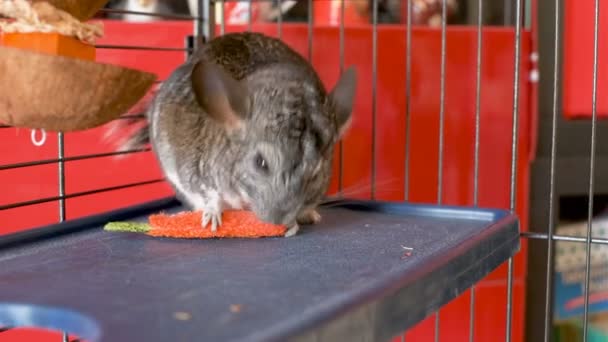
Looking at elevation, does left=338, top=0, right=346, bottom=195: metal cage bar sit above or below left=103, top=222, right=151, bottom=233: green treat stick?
above

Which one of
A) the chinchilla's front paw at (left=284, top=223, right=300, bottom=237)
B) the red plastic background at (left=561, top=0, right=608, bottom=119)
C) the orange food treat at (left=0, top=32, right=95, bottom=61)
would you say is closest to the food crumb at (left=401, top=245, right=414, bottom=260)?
the chinchilla's front paw at (left=284, top=223, right=300, bottom=237)

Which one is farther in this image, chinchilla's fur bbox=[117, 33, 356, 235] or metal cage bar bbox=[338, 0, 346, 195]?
metal cage bar bbox=[338, 0, 346, 195]

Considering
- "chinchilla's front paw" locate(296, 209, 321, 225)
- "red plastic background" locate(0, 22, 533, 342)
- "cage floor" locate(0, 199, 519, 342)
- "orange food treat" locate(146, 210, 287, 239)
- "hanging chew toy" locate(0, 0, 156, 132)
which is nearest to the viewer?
"cage floor" locate(0, 199, 519, 342)

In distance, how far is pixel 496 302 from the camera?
186 centimetres

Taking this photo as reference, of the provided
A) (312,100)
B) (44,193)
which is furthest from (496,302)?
(44,193)

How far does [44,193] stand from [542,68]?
45.6 inches

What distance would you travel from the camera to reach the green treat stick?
1.20m

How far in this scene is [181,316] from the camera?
0.72 metres

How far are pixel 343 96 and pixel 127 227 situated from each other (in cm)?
41

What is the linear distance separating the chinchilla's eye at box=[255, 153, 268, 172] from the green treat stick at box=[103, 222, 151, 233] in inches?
7.4

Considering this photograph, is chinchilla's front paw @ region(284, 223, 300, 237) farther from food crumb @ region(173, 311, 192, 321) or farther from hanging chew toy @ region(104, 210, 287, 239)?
food crumb @ region(173, 311, 192, 321)

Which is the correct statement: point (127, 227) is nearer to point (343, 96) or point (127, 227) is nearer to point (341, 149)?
point (343, 96)

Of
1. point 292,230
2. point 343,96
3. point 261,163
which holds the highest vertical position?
point 343,96

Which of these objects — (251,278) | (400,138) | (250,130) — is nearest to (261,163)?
(250,130)
